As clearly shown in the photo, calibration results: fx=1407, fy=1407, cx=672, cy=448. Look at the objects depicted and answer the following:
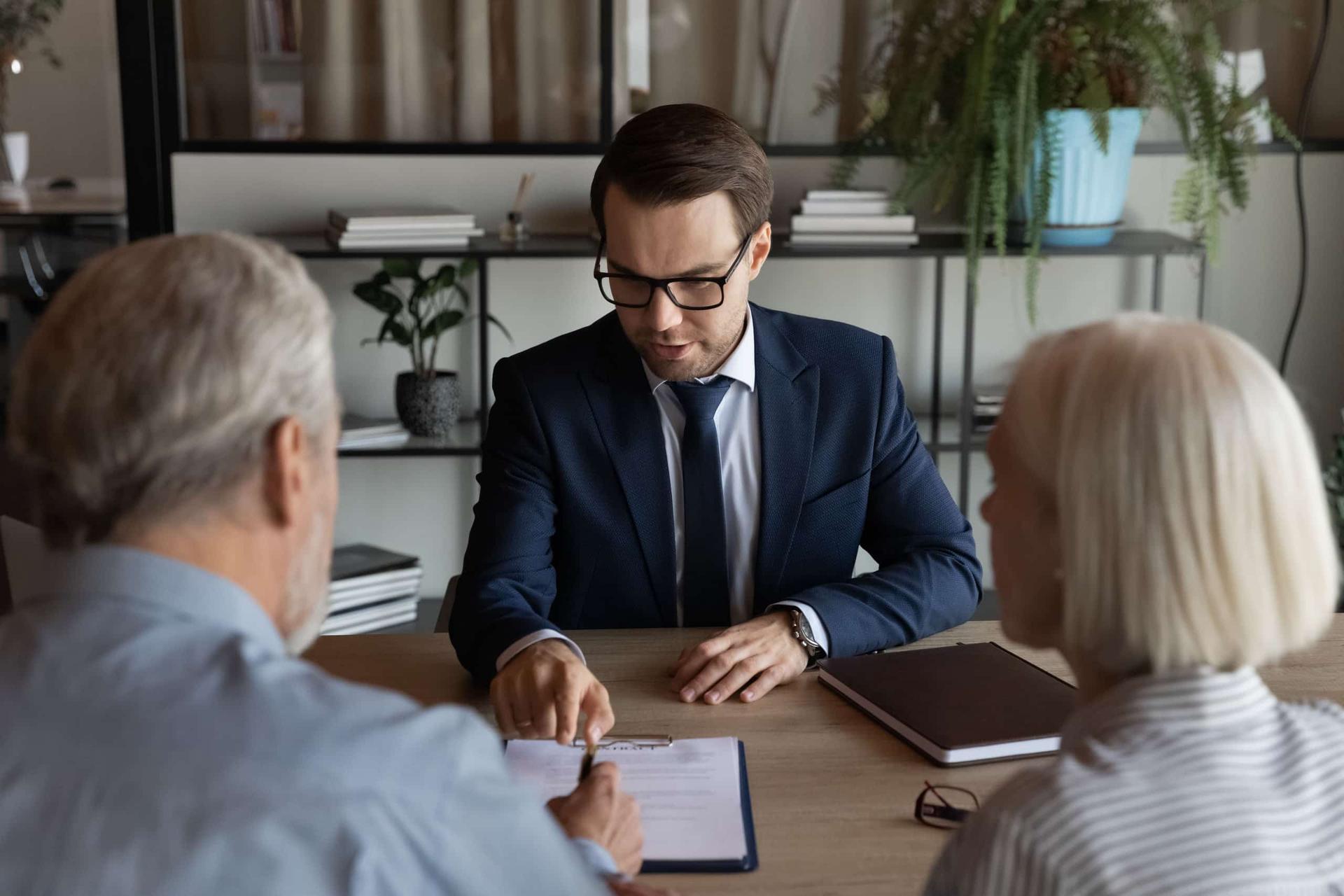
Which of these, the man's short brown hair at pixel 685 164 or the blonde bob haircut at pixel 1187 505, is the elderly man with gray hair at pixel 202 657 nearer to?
the blonde bob haircut at pixel 1187 505

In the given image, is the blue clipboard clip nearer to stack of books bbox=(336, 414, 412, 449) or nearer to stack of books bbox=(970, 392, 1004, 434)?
stack of books bbox=(336, 414, 412, 449)

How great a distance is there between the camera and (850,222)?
10.8 ft

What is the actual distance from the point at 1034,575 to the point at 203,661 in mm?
596

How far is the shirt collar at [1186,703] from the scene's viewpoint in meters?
0.96

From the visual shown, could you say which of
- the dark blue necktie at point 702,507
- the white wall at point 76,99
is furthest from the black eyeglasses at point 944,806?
the white wall at point 76,99

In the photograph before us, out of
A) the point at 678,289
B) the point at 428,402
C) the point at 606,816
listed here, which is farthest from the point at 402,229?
the point at 606,816

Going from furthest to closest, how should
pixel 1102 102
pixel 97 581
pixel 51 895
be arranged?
pixel 1102 102 < pixel 97 581 < pixel 51 895

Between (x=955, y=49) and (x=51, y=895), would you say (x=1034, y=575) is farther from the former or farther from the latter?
(x=955, y=49)

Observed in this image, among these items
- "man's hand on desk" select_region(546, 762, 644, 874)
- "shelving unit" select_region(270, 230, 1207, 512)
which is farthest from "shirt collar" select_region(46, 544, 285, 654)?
"shelving unit" select_region(270, 230, 1207, 512)

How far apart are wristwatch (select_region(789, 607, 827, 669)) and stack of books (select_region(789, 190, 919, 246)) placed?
1688 mm

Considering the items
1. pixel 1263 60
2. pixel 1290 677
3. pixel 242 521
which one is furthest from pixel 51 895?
pixel 1263 60

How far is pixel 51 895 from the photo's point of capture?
0.80 meters

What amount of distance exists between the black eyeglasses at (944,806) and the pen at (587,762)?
1.05 feet

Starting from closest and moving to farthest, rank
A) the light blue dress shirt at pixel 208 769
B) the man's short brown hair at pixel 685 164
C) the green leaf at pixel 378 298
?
the light blue dress shirt at pixel 208 769, the man's short brown hair at pixel 685 164, the green leaf at pixel 378 298
